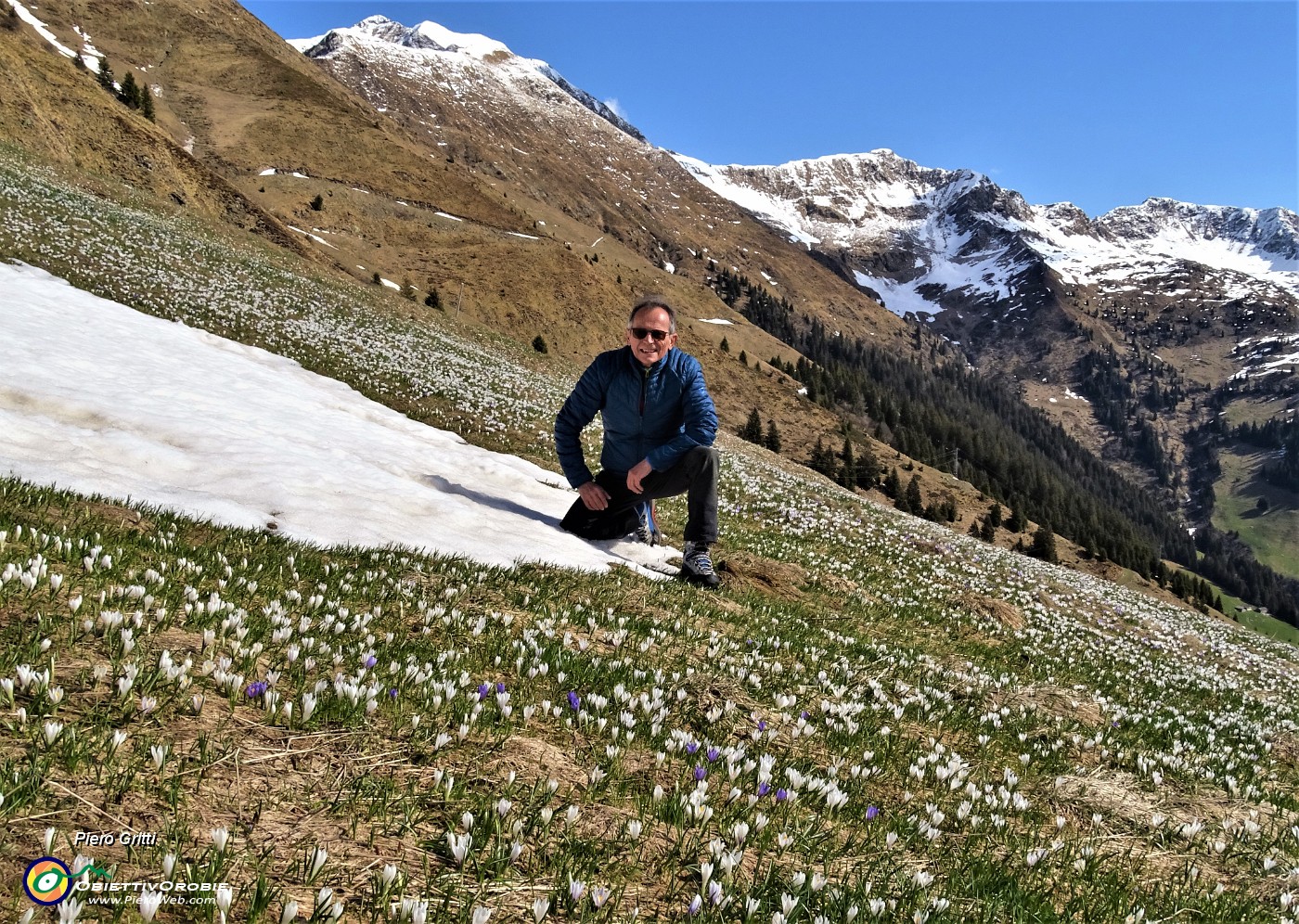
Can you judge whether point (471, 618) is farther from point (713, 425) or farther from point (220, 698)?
point (713, 425)

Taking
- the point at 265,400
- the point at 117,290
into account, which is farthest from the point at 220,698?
the point at 117,290

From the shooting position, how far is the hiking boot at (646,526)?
11516mm

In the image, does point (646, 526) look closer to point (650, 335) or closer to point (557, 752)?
point (650, 335)

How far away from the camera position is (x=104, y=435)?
8789mm

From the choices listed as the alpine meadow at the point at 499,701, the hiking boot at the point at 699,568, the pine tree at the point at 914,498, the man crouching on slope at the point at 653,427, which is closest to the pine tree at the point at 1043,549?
the pine tree at the point at 914,498

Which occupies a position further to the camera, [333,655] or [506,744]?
[333,655]

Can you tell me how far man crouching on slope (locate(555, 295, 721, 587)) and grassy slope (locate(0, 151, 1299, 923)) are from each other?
57.1 inches

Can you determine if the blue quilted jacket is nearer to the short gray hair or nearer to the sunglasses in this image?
the sunglasses

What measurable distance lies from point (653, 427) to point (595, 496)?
1.40 metres

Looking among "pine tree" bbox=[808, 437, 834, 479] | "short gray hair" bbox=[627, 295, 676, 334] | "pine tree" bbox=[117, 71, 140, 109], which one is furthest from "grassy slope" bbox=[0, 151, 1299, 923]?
"pine tree" bbox=[117, 71, 140, 109]

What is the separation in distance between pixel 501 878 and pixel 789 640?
574 cm

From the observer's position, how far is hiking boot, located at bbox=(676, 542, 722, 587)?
1030cm

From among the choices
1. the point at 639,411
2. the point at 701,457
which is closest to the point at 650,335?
the point at 639,411

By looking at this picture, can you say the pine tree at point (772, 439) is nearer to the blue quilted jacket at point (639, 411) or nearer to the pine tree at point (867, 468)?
the pine tree at point (867, 468)
